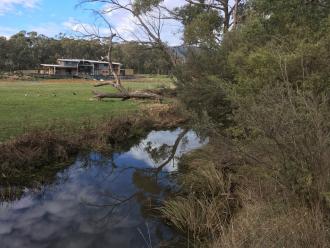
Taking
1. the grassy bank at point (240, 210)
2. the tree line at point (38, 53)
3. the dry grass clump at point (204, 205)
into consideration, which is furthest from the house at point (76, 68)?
the grassy bank at point (240, 210)

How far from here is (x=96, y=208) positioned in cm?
925

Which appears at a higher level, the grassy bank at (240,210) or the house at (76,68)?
the house at (76,68)

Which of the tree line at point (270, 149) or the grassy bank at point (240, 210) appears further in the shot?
the tree line at point (270, 149)

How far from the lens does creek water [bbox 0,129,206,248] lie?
300 inches

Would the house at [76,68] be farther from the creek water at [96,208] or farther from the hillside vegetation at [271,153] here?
the hillside vegetation at [271,153]

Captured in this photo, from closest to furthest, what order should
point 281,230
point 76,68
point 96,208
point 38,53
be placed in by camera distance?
point 281,230, point 96,208, point 76,68, point 38,53

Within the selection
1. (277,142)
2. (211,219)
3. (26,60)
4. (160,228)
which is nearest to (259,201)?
(211,219)

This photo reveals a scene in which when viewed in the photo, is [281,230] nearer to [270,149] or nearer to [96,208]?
[270,149]

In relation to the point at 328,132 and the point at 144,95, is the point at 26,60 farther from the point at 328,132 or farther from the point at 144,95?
the point at 328,132

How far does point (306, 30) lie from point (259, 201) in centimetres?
545

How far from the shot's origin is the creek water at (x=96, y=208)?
762 centimetres

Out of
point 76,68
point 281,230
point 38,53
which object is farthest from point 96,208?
point 38,53

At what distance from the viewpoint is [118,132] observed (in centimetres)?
1689

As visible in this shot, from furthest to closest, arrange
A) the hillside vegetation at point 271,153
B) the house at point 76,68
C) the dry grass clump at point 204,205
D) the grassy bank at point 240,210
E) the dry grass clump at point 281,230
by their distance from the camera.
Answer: the house at point 76,68 → the dry grass clump at point 204,205 → the hillside vegetation at point 271,153 → the grassy bank at point 240,210 → the dry grass clump at point 281,230
